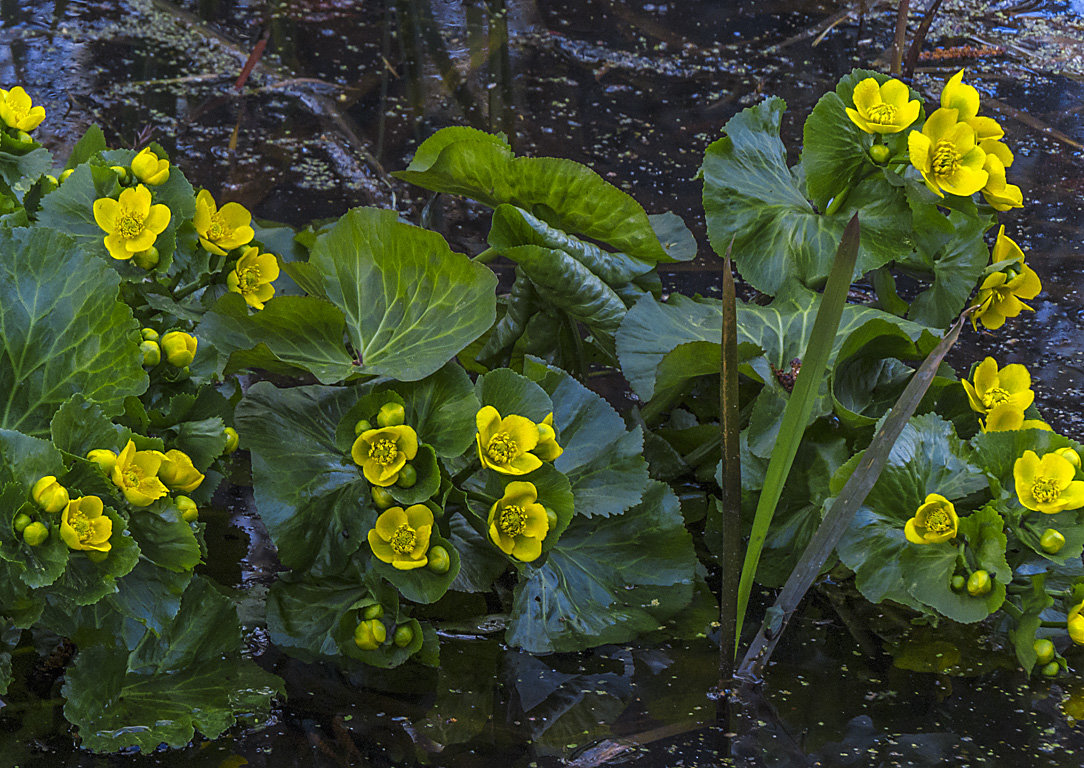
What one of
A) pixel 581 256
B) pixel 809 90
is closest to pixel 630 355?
pixel 581 256

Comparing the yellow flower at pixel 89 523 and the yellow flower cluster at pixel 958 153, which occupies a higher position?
the yellow flower cluster at pixel 958 153

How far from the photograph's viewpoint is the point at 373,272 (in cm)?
130

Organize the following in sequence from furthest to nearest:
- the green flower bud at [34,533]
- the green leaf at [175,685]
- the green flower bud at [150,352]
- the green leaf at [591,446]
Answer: the green leaf at [591,446] < the green flower bud at [150,352] < the green leaf at [175,685] < the green flower bud at [34,533]

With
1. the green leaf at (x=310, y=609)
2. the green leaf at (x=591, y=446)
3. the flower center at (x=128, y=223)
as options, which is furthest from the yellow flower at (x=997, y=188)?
the flower center at (x=128, y=223)

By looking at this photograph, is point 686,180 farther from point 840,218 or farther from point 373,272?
point 373,272

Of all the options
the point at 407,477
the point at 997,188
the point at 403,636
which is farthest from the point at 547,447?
→ the point at 997,188

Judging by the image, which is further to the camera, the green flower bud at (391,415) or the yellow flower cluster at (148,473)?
the green flower bud at (391,415)

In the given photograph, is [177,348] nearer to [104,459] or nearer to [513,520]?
[104,459]

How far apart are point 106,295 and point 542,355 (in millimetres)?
605

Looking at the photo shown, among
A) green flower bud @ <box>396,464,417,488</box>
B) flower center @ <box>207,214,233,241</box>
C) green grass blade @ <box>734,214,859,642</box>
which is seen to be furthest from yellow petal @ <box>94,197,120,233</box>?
green grass blade @ <box>734,214,859,642</box>

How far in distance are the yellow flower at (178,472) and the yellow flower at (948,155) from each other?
0.88 m

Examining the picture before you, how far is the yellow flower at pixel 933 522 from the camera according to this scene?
1.18 metres

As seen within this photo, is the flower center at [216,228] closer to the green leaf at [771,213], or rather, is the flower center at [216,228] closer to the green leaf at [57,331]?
the green leaf at [57,331]

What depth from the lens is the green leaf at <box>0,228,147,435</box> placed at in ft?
3.66
